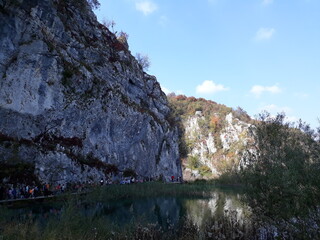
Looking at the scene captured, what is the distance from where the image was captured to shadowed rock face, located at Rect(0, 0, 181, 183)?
87.4 ft

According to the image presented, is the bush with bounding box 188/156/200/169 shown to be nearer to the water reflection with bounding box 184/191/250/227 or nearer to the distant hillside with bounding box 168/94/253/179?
the distant hillside with bounding box 168/94/253/179

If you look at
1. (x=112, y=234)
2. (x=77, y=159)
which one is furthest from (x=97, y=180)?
(x=112, y=234)

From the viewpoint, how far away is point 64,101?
3178 cm

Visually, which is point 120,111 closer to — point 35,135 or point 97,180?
point 97,180

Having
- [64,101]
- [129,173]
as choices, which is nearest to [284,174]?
[64,101]

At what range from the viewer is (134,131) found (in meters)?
45.0

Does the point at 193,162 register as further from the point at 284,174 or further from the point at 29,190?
the point at 284,174

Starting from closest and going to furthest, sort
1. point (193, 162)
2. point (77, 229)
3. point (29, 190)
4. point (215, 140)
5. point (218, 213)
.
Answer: point (77, 229)
point (218, 213)
point (29, 190)
point (193, 162)
point (215, 140)

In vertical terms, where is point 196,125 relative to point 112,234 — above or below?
above

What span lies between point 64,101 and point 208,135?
302 ft

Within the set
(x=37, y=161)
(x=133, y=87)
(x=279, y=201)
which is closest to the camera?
(x=279, y=201)

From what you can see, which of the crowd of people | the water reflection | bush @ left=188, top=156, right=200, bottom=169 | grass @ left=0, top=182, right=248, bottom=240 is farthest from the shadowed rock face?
bush @ left=188, top=156, right=200, bottom=169

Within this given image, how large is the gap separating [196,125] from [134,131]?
78.4 meters

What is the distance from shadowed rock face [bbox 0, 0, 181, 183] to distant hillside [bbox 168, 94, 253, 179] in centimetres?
5885
